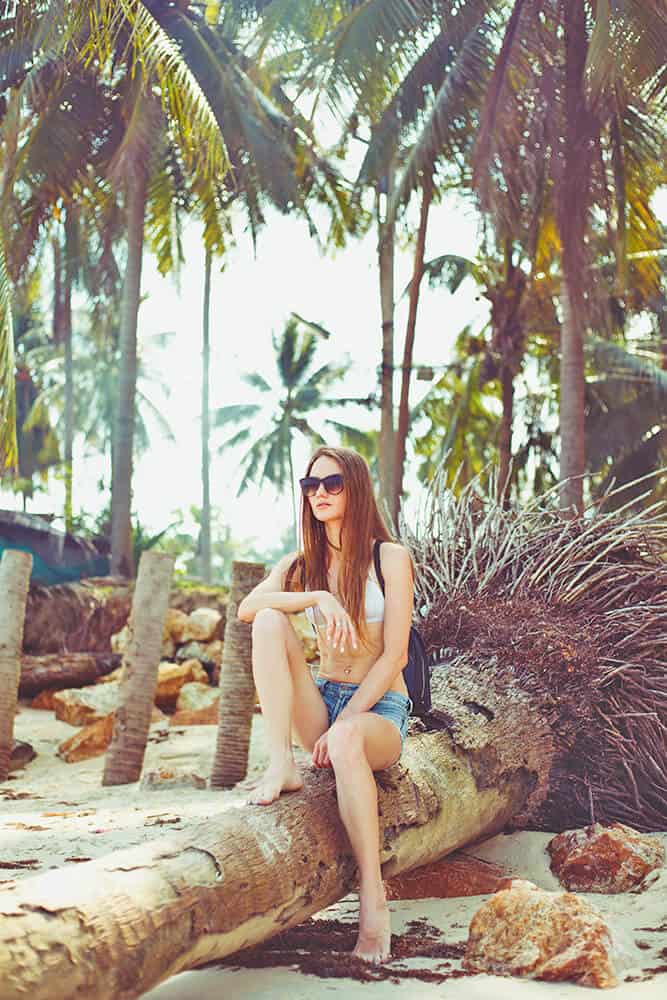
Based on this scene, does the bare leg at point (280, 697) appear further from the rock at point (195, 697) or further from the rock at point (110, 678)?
the rock at point (110, 678)

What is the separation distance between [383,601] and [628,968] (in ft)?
4.51

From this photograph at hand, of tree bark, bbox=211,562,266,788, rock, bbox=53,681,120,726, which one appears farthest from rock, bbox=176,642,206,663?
tree bark, bbox=211,562,266,788

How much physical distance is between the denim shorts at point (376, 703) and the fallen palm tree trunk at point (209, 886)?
23 cm

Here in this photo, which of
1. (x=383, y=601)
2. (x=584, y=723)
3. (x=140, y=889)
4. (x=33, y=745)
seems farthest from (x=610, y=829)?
(x=33, y=745)

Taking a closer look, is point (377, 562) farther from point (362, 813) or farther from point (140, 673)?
point (140, 673)

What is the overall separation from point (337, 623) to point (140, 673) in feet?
12.0

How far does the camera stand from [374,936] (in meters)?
3.00

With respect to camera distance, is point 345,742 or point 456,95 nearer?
point 345,742

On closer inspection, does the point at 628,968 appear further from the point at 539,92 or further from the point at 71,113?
the point at 71,113

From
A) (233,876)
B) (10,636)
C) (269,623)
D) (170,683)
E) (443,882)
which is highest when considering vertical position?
(269,623)

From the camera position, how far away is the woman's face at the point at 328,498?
11.7ft

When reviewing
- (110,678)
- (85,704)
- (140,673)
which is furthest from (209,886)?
(110,678)

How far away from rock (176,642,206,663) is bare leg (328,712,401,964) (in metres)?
7.37

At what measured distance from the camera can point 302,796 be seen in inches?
126
